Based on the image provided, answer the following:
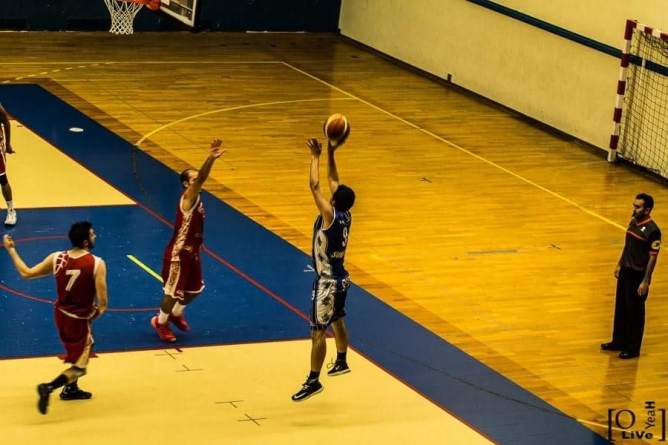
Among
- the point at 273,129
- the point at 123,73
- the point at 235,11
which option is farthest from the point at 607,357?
the point at 235,11

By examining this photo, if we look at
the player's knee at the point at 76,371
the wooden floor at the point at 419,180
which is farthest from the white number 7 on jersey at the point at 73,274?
the wooden floor at the point at 419,180

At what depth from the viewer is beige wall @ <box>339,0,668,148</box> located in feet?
70.9

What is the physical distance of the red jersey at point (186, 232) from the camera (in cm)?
1282

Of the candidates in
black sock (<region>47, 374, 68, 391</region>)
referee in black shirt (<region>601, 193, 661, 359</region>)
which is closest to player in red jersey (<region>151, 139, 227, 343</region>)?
black sock (<region>47, 374, 68, 391</region>)

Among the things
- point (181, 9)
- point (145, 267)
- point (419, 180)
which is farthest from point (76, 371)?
point (181, 9)

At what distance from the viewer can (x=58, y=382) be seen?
1116 centimetres

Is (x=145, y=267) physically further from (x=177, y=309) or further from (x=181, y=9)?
(x=181, y=9)

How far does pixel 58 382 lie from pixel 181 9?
9.55 metres

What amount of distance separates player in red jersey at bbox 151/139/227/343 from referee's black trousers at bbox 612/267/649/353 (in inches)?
176

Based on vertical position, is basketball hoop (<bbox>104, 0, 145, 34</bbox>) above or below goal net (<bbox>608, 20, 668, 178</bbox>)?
below

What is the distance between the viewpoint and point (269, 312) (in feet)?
46.5

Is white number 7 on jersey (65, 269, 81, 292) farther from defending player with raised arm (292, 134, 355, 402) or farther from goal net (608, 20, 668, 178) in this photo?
goal net (608, 20, 668, 178)

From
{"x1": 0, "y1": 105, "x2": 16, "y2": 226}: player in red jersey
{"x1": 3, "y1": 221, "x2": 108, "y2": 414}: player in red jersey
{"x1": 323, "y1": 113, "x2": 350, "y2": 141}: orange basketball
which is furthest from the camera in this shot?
{"x1": 0, "y1": 105, "x2": 16, "y2": 226}: player in red jersey

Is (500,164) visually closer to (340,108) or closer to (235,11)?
(340,108)
